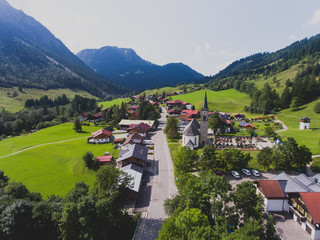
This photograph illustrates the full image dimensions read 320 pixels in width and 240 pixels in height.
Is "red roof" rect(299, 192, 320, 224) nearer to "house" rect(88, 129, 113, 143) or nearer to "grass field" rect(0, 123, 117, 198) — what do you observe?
"grass field" rect(0, 123, 117, 198)

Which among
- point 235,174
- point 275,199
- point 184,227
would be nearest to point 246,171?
point 235,174

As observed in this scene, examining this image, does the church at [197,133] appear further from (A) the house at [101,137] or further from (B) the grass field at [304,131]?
(A) the house at [101,137]

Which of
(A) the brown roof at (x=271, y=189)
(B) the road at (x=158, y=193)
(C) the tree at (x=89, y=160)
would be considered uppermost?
(A) the brown roof at (x=271, y=189)

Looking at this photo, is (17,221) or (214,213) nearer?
(17,221)

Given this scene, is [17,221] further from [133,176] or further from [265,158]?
[265,158]

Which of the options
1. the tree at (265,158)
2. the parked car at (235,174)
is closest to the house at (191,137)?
the parked car at (235,174)
